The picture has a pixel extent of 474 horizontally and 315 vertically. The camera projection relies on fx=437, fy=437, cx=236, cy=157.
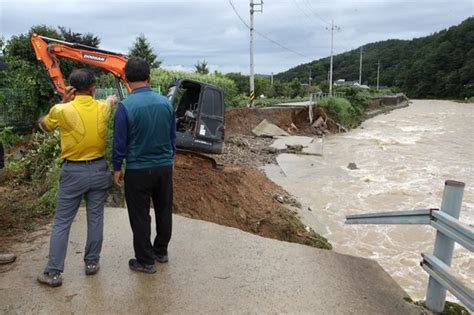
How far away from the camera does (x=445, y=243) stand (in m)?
3.35

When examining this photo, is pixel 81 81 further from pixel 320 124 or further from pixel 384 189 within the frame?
pixel 320 124

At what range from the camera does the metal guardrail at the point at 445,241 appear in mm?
3029

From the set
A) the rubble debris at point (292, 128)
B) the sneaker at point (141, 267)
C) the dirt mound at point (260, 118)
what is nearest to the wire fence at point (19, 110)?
the dirt mound at point (260, 118)

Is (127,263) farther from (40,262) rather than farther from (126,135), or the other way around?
(126,135)

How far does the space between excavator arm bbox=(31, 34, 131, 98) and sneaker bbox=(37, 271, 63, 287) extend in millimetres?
6676

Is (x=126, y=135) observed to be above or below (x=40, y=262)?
above

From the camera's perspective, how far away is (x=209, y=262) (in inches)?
178

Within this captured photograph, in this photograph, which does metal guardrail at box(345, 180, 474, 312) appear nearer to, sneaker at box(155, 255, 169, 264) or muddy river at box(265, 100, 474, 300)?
sneaker at box(155, 255, 169, 264)

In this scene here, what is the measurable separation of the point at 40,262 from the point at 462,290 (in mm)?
3821

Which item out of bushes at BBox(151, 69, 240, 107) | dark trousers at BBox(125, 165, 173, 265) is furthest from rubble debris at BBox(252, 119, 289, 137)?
dark trousers at BBox(125, 165, 173, 265)

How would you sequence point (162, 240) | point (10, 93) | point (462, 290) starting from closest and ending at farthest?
point (462, 290) < point (162, 240) < point (10, 93)

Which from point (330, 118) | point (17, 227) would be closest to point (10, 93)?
point (17, 227)

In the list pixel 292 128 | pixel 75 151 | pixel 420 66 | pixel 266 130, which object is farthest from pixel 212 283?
pixel 420 66

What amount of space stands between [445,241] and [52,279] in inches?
131
